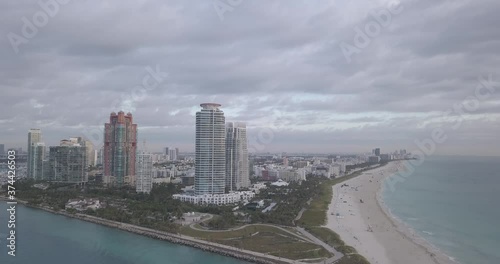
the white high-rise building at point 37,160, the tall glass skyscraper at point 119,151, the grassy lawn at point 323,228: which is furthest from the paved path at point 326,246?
the white high-rise building at point 37,160

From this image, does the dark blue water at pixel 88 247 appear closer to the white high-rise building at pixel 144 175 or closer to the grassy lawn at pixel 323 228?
the grassy lawn at pixel 323 228

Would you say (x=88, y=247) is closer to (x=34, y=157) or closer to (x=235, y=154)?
(x=235, y=154)

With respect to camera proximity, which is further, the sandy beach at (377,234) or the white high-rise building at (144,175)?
the white high-rise building at (144,175)

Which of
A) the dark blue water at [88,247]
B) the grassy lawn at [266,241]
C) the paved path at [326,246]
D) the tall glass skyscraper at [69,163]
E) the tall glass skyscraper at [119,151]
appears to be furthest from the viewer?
the tall glass skyscraper at [69,163]

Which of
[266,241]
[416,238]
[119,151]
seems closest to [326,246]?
[266,241]

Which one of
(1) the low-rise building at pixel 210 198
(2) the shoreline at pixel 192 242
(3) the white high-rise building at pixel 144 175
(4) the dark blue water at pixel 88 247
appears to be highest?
(3) the white high-rise building at pixel 144 175

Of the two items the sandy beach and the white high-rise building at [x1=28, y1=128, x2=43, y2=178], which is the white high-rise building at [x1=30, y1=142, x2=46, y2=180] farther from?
the sandy beach
